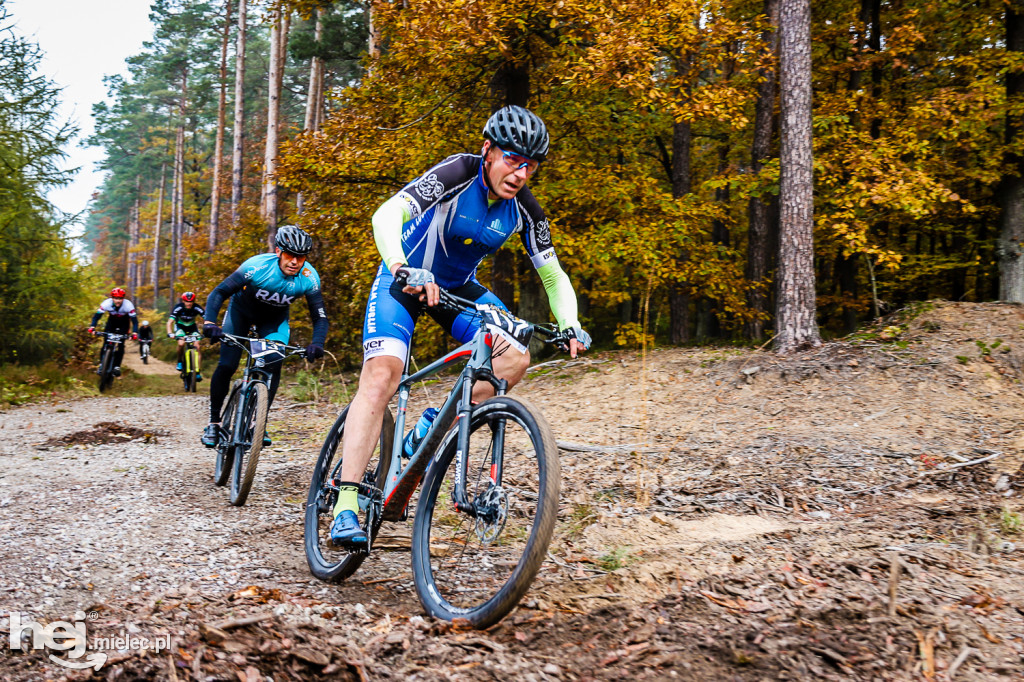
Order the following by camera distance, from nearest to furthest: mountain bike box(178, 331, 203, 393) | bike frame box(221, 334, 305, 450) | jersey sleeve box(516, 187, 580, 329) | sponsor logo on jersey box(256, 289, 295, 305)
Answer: jersey sleeve box(516, 187, 580, 329)
bike frame box(221, 334, 305, 450)
sponsor logo on jersey box(256, 289, 295, 305)
mountain bike box(178, 331, 203, 393)

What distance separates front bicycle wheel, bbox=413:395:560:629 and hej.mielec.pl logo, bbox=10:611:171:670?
104cm

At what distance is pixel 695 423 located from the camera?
7.50 m

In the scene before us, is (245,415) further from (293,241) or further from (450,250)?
(450,250)

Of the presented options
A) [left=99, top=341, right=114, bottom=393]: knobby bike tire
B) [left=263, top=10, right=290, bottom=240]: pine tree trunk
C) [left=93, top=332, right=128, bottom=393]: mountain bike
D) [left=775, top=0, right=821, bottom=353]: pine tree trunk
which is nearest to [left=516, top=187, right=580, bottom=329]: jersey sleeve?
[left=775, top=0, right=821, bottom=353]: pine tree trunk

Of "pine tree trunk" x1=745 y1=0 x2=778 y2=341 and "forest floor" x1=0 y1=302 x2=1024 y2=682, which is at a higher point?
"pine tree trunk" x1=745 y1=0 x2=778 y2=341

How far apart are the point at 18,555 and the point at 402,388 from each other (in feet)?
7.14

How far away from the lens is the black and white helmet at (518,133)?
3359mm

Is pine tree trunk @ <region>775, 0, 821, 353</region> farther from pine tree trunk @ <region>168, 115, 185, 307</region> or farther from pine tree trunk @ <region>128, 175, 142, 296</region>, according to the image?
pine tree trunk @ <region>128, 175, 142, 296</region>

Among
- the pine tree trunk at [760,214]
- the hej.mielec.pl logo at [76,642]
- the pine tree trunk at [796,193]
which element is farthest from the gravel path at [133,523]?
the pine tree trunk at [760,214]

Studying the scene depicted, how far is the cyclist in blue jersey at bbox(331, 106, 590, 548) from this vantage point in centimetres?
337

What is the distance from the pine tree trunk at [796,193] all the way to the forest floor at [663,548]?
0.81m

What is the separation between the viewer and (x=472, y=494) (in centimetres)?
300

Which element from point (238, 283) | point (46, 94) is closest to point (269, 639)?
point (238, 283)

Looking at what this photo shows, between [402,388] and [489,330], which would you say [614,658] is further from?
[402,388]
